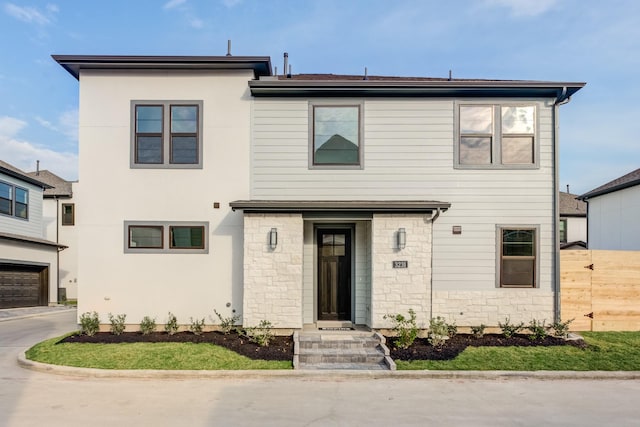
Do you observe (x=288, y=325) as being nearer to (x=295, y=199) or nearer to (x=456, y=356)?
(x=295, y=199)

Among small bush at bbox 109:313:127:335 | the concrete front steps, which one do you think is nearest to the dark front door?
the concrete front steps

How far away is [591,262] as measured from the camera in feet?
34.1

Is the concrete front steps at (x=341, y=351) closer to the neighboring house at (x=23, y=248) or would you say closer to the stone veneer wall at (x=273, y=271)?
the stone veneer wall at (x=273, y=271)

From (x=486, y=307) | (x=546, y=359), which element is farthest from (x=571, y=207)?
(x=546, y=359)

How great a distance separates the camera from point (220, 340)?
9.06 meters

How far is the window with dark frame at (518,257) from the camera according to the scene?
10.1 meters

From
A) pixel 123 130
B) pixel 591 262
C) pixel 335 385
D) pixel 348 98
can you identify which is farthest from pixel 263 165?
pixel 591 262

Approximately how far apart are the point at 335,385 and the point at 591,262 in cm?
735

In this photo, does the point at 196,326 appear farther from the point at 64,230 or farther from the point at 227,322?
the point at 64,230

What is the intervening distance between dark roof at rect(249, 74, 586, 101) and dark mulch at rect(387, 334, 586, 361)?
5609mm

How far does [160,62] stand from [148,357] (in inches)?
260

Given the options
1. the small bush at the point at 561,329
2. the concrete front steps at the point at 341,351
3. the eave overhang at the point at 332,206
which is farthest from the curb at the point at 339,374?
the eave overhang at the point at 332,206

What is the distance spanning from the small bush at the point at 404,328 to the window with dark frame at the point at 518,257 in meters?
2.52

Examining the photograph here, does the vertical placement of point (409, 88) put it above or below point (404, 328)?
above
